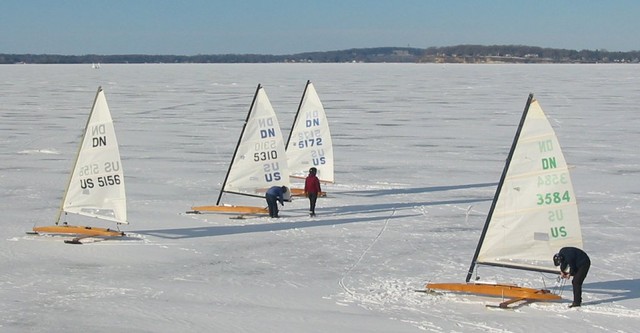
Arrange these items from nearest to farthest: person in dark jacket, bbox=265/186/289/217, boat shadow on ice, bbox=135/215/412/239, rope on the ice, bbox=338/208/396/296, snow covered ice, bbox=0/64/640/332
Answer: snow covered ice, bbox=0/64/640/332 < rope on the ice, bbox=338/208/396/296 < boat shadow on ice, bbox=135/215/412/239 < person in dark jacket, bbox=265/186/289/217

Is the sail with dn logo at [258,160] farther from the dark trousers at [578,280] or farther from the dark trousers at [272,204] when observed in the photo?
the dark trousers at [578,280]

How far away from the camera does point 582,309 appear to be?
9.22 meters

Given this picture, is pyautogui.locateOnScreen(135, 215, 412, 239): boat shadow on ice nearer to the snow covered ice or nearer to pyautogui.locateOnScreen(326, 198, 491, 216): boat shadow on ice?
the snow covered ice

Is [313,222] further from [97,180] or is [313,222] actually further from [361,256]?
[97,180]

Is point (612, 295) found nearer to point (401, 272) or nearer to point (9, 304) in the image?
point (401, 272)

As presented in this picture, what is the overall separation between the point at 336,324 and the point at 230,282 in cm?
197

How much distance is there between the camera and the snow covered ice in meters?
8.94

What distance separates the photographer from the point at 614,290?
9.98 m

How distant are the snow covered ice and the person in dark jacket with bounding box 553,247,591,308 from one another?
0.19 m

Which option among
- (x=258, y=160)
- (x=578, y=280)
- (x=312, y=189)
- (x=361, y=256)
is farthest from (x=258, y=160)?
(x=578, y=280)

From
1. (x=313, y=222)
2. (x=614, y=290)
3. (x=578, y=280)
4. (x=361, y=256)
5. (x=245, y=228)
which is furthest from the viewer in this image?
(x=313, y=222)

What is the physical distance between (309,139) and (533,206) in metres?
8.18

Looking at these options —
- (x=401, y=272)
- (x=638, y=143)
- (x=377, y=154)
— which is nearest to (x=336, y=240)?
(x=401, y=272)

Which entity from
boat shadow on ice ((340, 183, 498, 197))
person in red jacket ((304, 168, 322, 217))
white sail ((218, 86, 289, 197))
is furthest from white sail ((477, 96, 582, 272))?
boat shadow on ice ((340, 183, 498, 197))
